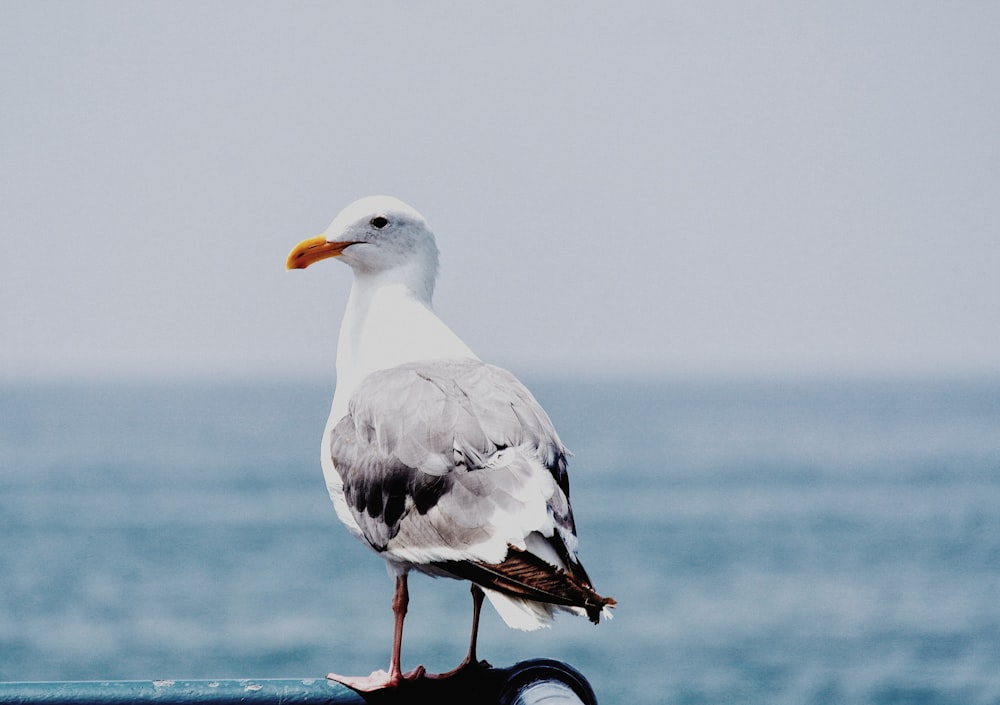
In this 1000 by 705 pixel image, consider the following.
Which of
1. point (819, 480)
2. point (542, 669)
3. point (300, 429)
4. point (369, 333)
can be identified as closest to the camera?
point (542, 669)

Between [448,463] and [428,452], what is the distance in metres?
0.08

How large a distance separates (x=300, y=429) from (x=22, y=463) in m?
32.2

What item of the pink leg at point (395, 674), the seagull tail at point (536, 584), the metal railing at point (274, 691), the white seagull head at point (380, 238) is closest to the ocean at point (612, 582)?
the pink leg at point (395, 674)

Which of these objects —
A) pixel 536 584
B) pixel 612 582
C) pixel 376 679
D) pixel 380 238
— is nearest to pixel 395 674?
pixel 376 679

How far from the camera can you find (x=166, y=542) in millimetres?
53531

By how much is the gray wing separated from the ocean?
4.16 feet

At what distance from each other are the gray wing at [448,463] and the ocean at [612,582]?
4.16 feet

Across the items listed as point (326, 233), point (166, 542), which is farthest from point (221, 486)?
point (326, 233)

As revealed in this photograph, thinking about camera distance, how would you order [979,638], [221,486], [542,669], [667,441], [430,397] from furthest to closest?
[667,441] → [221,486] → [979,638] → [430,397] → [542,669]

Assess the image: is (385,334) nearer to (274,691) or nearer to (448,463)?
(448,463)

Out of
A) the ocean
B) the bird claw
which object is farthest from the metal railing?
the ocean

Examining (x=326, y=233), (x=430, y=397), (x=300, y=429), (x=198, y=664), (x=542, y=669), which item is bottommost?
(x=198, y=664)

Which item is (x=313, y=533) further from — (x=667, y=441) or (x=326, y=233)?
(x=667, y=441)

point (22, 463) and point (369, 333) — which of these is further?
point (22, 463)
